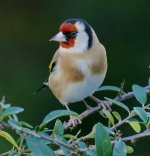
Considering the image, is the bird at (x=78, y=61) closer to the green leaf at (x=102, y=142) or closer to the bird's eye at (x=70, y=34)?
the bird's eye at (x=70, y=34)

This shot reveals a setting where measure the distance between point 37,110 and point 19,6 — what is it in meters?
1.25

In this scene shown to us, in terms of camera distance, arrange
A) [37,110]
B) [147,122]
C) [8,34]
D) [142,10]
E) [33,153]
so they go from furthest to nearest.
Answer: [8,34]
[142,10]
[37,110]
[147,122]
[33,153]

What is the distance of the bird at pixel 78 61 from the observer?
9.72 ft

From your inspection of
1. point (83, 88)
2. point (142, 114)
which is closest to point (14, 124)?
point (142, 114)

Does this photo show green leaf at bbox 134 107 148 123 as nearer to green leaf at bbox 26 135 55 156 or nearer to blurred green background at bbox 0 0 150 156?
green leaf at bbox 26 135 55 156

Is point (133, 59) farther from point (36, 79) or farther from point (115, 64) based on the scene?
point (36, 79)

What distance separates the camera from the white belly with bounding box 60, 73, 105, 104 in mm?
2957

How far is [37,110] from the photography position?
5.19 m

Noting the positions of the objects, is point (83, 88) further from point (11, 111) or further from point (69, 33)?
point (11, 111)

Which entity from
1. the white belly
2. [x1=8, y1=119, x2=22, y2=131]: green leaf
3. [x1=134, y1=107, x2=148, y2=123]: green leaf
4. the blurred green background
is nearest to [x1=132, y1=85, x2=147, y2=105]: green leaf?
[x1=134, y1=107, x2=148, y2=123]: green leaf

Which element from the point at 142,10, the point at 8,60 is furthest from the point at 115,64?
the point at 8,60

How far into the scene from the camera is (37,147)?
1.63 metres

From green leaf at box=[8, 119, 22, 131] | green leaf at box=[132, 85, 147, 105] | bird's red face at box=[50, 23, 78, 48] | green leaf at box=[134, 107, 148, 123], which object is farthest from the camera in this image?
Result: bird's red face at box=[50, 23, 78, 48]

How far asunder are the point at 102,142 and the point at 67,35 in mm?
1371
